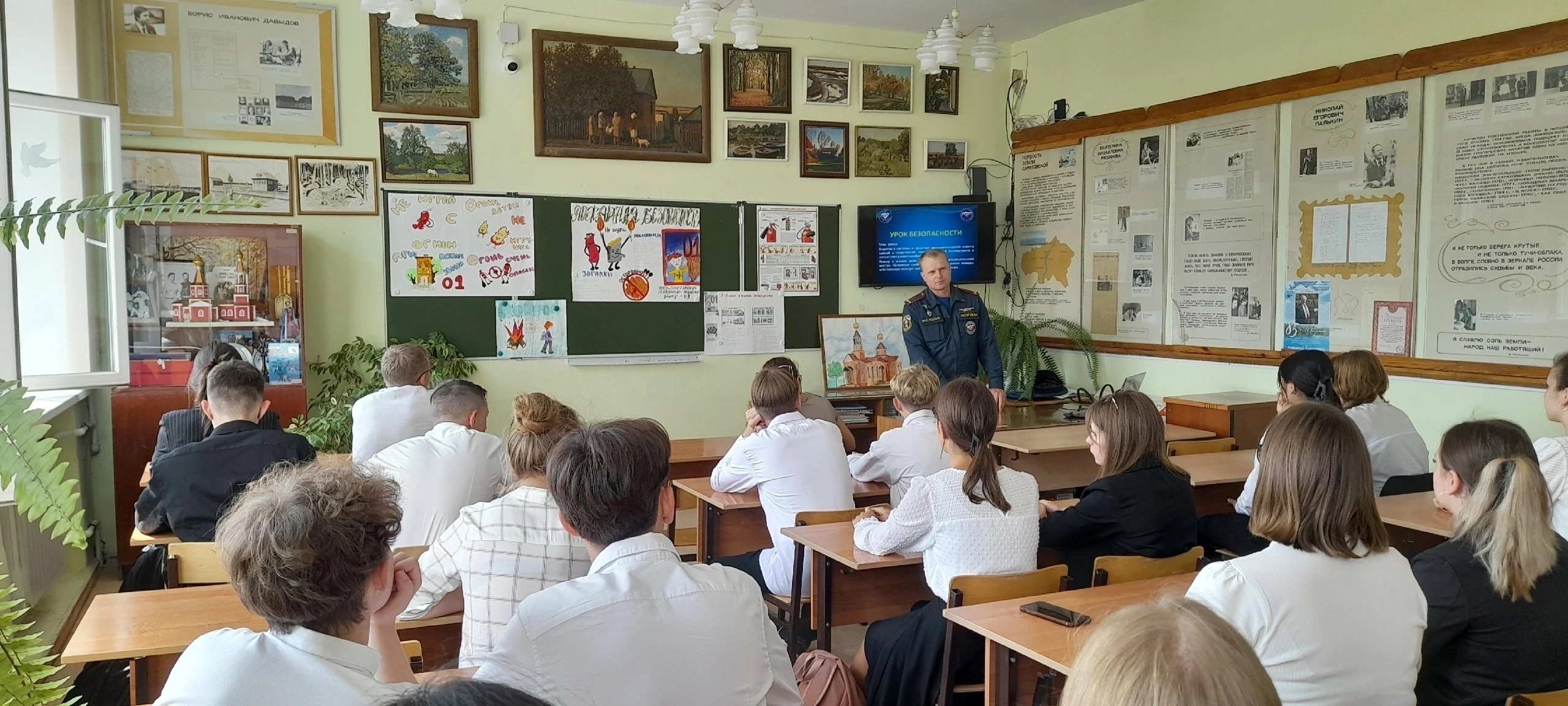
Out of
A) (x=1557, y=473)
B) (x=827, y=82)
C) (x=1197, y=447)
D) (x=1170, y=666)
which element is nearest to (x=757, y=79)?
(x=827, y=82)

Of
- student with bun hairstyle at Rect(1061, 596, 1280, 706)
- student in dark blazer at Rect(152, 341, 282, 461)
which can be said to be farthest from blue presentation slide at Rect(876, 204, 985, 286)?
student with bun hairstyle at Rect(1061, 596, 1280, 706)

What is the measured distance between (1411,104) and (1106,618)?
5322 mm

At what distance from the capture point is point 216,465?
3264 mm

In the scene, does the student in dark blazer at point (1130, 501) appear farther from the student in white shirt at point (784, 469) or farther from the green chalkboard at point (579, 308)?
the green chalkboard at point (579, 308)

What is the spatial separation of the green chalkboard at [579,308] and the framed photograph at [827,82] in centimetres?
98

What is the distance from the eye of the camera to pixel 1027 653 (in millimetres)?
2146

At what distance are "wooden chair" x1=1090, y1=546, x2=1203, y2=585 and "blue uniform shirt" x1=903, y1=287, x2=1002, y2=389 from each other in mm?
3468

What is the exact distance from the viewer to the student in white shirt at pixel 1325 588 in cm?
181

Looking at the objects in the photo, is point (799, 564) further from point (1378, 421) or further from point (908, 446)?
point (1378, 421)

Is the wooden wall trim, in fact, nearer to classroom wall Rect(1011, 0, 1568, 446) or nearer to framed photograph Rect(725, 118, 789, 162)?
classroom wall Rect(1011, 0, 1568, 446)

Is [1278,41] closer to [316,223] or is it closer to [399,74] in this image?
[399,74]

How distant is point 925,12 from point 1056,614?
5.48 metres

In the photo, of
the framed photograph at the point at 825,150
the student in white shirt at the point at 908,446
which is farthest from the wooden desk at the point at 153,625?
the framed photograph at the point at 825,150

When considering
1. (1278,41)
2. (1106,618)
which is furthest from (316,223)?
(1106,618)
